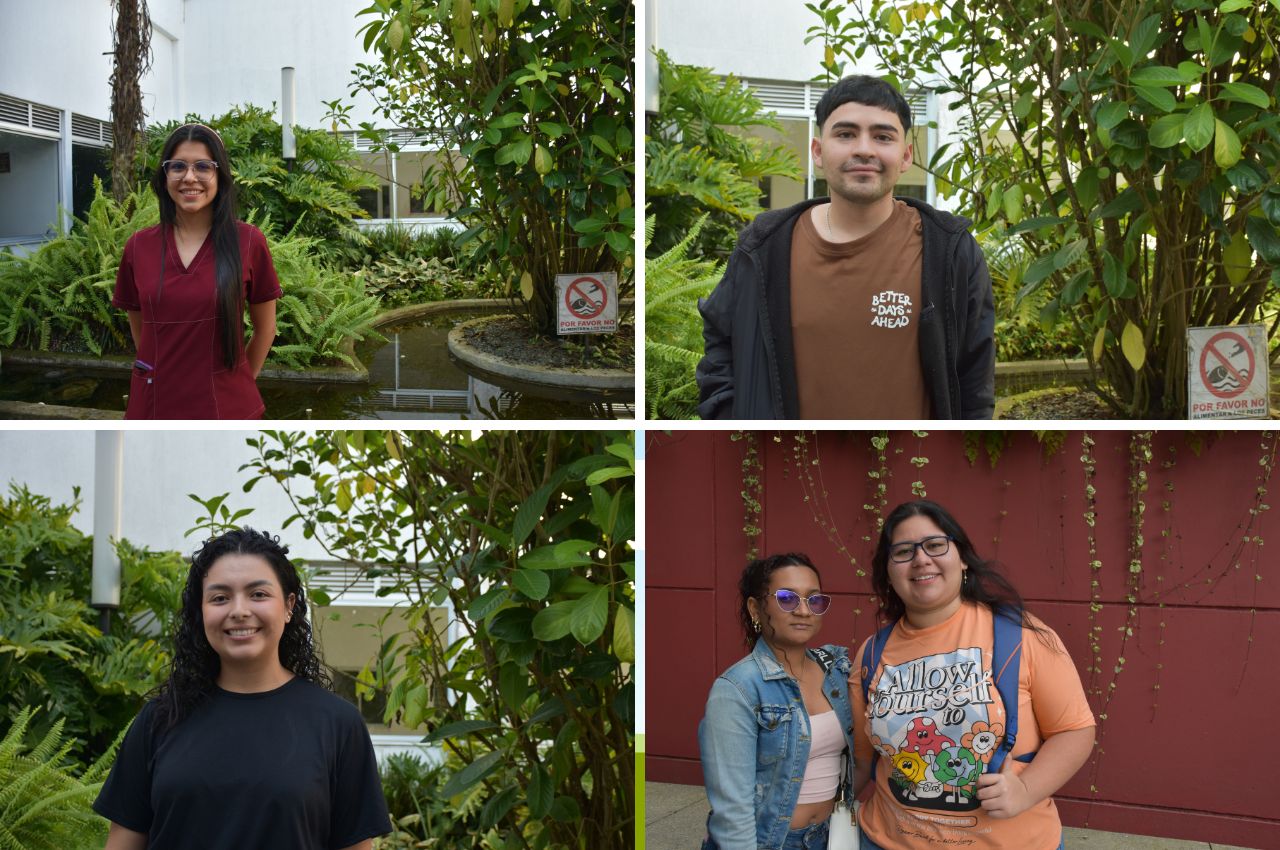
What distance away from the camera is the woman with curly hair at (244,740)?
1403 mm

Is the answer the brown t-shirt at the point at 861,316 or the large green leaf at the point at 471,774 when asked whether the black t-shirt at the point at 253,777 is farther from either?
the brown t-shirt at the point at 861,316

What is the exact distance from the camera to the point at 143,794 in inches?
57.3

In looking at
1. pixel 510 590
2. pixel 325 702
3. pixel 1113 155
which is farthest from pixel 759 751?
pixel 1113 155

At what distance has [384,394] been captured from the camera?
2041 mm

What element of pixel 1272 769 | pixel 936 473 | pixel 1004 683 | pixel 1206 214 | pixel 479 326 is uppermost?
pixel 1206 214

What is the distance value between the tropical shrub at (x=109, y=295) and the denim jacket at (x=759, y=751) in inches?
38.3

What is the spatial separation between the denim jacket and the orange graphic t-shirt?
0.10 m

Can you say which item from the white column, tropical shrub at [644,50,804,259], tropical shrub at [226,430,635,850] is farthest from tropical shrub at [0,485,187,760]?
tropical shrub at [644,50,804,259]

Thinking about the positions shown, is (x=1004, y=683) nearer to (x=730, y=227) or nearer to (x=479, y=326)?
(x=730, y=227)

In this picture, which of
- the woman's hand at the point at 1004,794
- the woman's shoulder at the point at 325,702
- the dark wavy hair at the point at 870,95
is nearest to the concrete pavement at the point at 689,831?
the woman's hand at the point at 1004,794

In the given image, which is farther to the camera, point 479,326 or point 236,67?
point 479,326

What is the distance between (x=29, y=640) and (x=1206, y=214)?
2459mm

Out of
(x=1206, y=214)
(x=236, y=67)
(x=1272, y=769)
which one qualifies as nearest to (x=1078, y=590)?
(x=1272, y=769)

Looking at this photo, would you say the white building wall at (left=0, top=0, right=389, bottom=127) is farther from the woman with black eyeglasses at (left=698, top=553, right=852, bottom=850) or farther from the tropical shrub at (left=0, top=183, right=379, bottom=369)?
the woman with black eyeglasses at (left=698, top=553, right=852, bottom=850)
